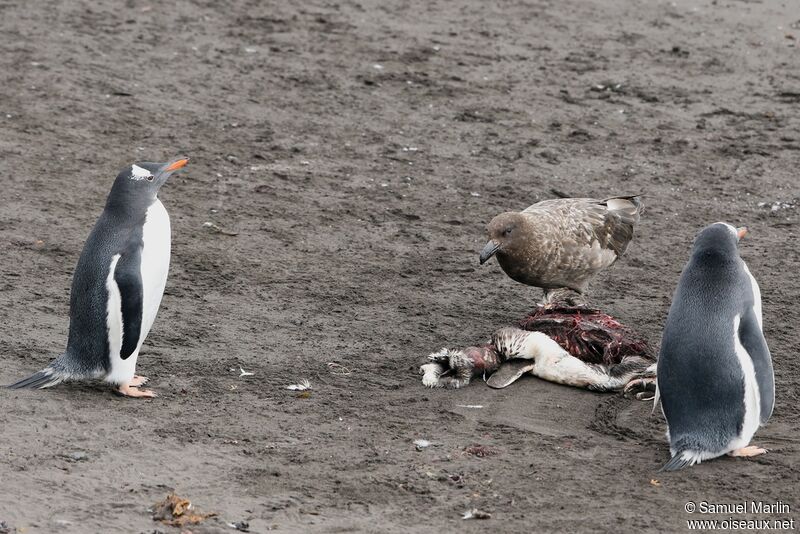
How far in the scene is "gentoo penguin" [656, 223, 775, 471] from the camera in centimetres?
580

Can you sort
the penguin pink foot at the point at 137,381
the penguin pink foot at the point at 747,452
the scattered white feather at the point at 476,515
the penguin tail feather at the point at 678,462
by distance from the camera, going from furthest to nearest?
the penguin pink foot at the point at 137,381
the penguin pink foot at the point at 747,452
the penguin tail feather at the point at 678,462
the scattered white feather at the point at 476,515

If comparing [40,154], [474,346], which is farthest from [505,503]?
[40,154]

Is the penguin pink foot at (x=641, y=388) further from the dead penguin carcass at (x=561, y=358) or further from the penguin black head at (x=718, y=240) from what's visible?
the penguin black head at (x=718, y=240)

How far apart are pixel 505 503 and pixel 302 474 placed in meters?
0.96

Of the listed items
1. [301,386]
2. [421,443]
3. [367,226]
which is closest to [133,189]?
[301,386]

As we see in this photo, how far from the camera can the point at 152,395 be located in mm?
6414

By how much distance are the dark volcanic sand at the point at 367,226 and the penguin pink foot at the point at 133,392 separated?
0.07 m

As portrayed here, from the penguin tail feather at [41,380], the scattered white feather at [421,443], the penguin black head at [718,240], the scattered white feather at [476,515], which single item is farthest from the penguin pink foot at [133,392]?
the penguin black head at [718,240]

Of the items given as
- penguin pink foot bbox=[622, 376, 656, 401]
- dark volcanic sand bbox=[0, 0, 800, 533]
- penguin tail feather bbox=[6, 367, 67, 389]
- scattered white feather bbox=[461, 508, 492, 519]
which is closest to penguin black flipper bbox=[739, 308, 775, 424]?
dark volcanic sand bbox=[0, 0, 800, 533]

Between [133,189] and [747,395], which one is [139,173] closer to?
[133,189]

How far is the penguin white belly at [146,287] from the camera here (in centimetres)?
643

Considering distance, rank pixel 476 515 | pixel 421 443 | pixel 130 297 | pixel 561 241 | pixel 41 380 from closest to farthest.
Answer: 1. pixel 476 515
2. pixel 421 443
3. pixel 41 380
4. pixel 130 297
5. pixel 561 241

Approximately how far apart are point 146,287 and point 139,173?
649 mm

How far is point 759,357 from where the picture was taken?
5.81 meters
